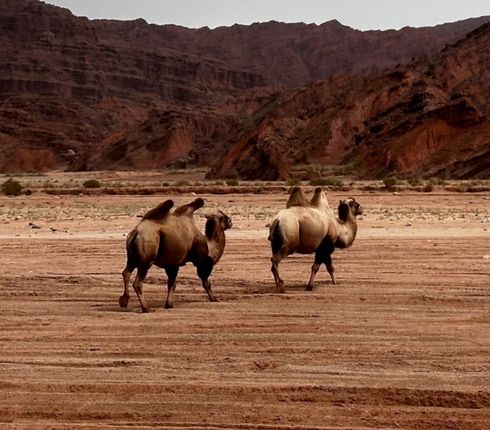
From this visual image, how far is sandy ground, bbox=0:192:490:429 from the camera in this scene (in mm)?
6652

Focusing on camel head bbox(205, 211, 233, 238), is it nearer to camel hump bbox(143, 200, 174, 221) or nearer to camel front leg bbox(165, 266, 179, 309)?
camel front leg bbox(165, 266, 179, 309)

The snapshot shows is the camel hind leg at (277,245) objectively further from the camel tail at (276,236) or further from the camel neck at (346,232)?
the camel neck at (346,232)

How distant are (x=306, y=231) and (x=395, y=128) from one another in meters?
64.1

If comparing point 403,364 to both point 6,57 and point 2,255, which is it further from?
point 6,57

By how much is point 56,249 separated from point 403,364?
1205 centimetres

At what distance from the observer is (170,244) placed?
419 inches

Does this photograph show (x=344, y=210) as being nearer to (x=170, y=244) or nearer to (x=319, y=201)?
(x=319, y=201)

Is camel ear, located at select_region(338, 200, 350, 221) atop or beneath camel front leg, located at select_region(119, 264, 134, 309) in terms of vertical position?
atop

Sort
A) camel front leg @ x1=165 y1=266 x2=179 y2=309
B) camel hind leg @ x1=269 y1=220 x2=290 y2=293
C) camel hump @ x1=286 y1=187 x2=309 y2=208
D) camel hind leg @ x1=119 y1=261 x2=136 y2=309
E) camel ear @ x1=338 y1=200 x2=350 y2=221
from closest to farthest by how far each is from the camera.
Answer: camel hind leg @ x1=119 y1=261 x2=136 y2=309 < camel front leg @ x1=165 y1=266 x2=179 y2=309 < camel hind leg @ x1=269 y1=220 x2=290 y2=293 < camel hump @ x1=286 y1=187 x2=309 y2=208 < camel ear @ x1=338 y1=200 x2=350 y2=221

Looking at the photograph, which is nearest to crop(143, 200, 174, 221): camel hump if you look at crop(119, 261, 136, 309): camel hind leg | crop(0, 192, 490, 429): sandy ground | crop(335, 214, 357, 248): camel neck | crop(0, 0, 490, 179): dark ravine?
crop(119, 261, 136, 309): camel hind leg

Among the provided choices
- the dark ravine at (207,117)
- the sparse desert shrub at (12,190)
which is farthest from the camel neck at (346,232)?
the dark ravine at (207,117)

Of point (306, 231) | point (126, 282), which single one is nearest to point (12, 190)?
point (306, 231)

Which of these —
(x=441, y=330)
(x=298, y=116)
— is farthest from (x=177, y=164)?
(x=441, y=330)

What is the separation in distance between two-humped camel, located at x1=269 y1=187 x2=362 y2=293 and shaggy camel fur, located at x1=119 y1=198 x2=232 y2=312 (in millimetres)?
780
